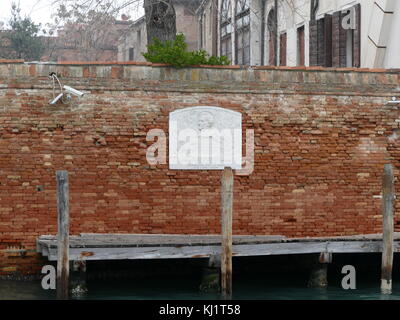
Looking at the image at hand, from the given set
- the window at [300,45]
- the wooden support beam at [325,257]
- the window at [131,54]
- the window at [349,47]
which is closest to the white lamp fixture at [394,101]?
the wooden support beam at [325,257]

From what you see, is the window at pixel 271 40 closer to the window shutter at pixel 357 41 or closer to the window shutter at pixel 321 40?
the window shutter at pixel 321 40

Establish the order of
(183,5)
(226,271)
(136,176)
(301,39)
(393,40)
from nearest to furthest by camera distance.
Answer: (226,271)
(136,176)
(393,40)
(301,39)
(183,5)

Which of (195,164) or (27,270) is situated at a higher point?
(195,164)

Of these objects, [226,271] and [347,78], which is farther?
[347,78]

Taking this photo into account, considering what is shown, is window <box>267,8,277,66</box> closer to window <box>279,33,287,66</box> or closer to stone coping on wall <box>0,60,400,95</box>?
window <box>279,33,287,66</box>

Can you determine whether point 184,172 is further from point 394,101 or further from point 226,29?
point 226,29

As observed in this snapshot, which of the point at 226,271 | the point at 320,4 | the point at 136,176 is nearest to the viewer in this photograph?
the point at 226,271

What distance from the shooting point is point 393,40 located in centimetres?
1933

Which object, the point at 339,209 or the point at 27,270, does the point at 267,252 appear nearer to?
the point at 339,209

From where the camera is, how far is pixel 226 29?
3006 cm

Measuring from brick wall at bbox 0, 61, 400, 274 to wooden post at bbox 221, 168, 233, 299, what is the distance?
1.38 meters

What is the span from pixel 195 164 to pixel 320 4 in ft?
24.3

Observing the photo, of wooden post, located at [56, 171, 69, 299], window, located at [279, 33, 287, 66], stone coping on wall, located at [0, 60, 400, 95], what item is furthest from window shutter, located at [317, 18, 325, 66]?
wooden post, located at [56, 171, 69, 299]

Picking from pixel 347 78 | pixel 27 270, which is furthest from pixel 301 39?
pixel 27 270
